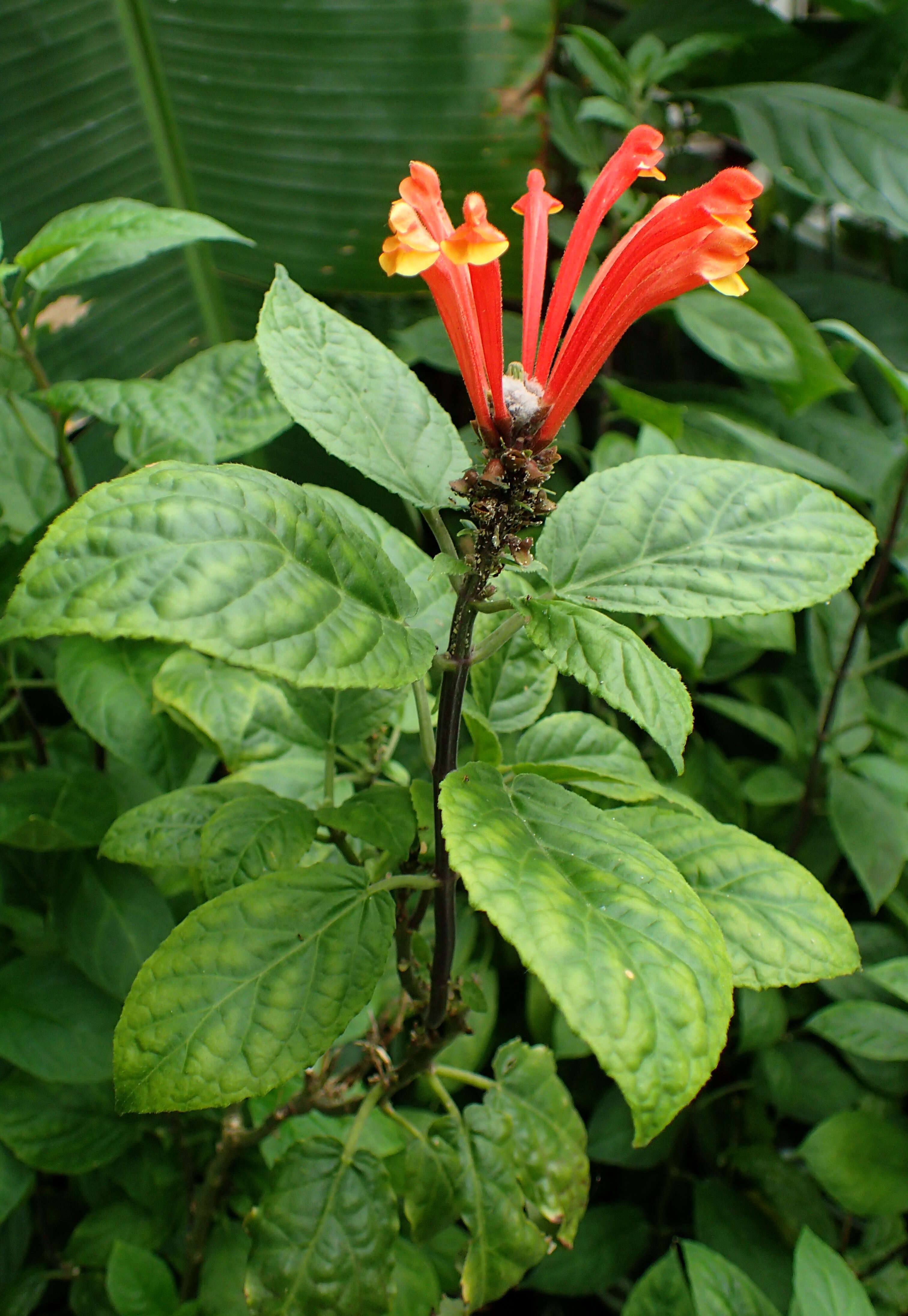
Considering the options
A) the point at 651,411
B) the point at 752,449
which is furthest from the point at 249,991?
the point at 752,449

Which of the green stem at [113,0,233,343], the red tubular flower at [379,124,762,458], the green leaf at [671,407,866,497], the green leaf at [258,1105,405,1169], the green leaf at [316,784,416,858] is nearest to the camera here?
the red tubular flower at [379,124,762,458]

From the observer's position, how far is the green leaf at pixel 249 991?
45 cm

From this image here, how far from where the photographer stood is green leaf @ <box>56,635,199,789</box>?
27.7 inches

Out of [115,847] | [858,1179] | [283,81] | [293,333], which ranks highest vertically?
[283,81]

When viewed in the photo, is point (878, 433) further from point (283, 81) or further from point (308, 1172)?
point (308, 1172)

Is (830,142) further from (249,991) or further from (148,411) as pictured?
(249,991)

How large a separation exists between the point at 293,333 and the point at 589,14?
1.60m

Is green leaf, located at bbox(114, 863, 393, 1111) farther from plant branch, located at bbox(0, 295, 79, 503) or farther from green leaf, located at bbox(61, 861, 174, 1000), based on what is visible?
plant branch, located at bbox(0, 295, 79, 503)

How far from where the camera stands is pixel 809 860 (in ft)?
3.66

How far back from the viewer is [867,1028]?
0.85 meters

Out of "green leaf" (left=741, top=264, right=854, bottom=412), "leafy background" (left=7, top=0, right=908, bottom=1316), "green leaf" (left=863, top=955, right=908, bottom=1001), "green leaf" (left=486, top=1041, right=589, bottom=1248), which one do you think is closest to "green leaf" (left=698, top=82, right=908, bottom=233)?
"leafy background" (left=7, top=0, right=908, bottom=1316)

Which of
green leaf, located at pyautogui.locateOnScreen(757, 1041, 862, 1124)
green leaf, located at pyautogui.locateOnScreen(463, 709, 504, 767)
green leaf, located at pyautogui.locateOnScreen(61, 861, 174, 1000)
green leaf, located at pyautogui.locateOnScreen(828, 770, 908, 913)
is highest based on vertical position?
green leaf, located at pyautogui.locateOnScreen(463, 709, 504, 767)

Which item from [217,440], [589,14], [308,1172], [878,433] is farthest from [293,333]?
[589,14]

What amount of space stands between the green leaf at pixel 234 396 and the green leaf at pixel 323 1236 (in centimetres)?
56
